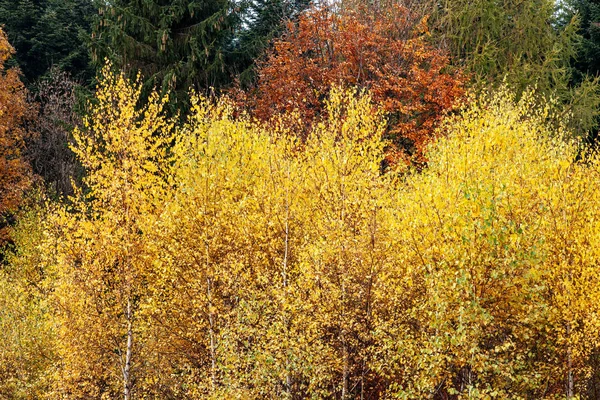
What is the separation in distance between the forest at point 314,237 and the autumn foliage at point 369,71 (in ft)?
0.53

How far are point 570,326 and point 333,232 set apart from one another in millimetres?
7205

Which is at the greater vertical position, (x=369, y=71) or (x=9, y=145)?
(x=369, y=71)

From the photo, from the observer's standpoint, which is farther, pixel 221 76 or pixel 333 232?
pixel 221 76

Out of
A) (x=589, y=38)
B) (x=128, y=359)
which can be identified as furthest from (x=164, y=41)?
(x=589, y=38)

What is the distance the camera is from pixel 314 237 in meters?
18.3

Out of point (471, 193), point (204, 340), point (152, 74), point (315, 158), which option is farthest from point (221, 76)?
point (471, 193)

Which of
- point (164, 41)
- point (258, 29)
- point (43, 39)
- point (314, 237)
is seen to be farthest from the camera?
point (43, 39)

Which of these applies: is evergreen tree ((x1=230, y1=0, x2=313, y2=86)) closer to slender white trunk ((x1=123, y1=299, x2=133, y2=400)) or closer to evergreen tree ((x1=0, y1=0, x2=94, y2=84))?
evergreen tree ((x1=0, y1=0, x2=94, y2=84))

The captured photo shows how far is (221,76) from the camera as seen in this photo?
35.1 metres

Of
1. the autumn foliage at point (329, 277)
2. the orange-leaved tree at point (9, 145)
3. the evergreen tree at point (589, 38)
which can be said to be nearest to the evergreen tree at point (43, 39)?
the orange-leaved tree at point (9, 145)

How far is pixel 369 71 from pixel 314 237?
17.7 m

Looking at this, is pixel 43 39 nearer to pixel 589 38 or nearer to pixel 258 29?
pixel 258 29

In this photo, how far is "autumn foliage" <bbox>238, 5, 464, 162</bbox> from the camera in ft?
103

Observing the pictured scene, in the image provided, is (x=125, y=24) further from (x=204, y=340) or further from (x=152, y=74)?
(x=204, y=340)
